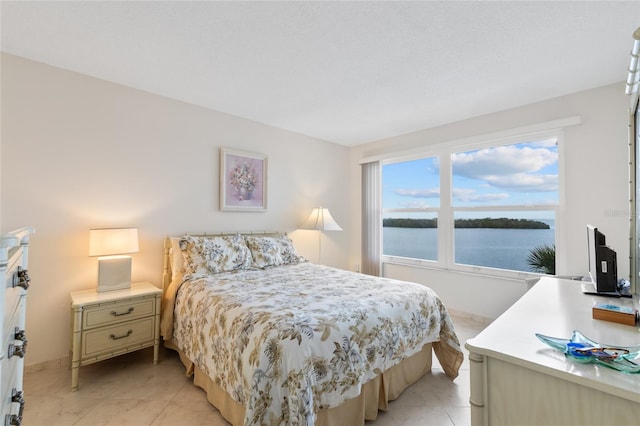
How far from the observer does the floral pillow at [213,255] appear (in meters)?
2.58

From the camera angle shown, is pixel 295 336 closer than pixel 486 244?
Yes

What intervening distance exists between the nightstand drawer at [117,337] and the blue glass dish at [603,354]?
8.70 feet

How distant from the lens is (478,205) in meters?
3.46

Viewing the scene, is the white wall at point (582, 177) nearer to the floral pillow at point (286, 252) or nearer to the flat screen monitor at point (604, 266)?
the flat screen monitor at point (604, 266)

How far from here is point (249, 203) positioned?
3.48 m

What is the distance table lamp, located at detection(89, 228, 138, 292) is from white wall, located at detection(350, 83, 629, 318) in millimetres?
3679

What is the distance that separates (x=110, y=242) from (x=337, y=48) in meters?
2.40

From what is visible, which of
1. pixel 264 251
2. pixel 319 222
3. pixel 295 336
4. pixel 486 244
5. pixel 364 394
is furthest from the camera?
pixel 319 222

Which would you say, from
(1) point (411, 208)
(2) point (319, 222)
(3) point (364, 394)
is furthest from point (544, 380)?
(1) point (411, 208)

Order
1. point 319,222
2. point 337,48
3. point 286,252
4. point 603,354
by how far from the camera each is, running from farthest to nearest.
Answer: point 319,222 < point 286,252 < point 337,48 < point 603,354

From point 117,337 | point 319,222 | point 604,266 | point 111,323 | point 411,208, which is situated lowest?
point 117,337

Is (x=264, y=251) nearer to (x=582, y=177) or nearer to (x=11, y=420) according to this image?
(x=11, y=420)

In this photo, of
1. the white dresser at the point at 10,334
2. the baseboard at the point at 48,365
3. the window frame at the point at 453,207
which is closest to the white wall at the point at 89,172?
the baseboard at the point at 48,365

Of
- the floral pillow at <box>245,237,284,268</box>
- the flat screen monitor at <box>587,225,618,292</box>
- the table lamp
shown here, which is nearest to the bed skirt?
the table lamp
